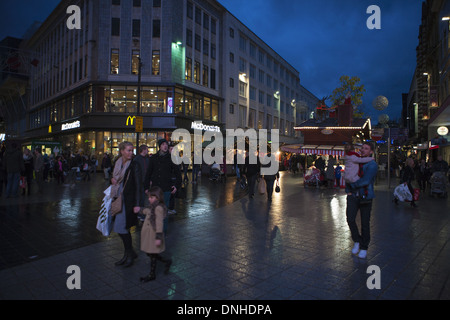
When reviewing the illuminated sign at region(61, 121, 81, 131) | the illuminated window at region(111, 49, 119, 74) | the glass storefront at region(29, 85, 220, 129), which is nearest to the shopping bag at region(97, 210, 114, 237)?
the glass storefront at region(29, 85, 220, 129)

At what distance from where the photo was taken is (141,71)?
28.2 metres

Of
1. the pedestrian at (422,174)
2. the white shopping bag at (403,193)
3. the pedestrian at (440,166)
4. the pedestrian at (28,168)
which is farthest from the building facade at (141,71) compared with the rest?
the white shopping bag at (403,193)

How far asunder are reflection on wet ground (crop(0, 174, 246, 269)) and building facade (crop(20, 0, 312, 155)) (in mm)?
15094

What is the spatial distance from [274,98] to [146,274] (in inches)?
1997

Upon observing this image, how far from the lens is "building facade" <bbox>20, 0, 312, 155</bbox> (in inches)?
1109

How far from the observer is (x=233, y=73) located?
38.6 meters

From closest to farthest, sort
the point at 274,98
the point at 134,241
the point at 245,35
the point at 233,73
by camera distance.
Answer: the point at 134,241, the point at 233,73, the point at 245,35, the point at 274,98

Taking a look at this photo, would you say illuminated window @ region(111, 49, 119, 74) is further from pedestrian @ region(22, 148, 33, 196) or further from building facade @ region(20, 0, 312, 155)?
pedestrian @ region(22, 148, 33, 196)

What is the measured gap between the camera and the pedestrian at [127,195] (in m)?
4.52

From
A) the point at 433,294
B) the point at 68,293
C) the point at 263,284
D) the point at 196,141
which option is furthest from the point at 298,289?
the point at 196,141

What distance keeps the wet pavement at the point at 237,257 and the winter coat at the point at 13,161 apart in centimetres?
288

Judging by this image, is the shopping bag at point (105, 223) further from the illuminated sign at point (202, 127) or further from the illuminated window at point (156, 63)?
the illuminated sign at point (202, 127)

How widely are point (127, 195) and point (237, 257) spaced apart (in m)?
2.09

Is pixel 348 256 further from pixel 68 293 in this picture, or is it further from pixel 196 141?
pixel 196 141
